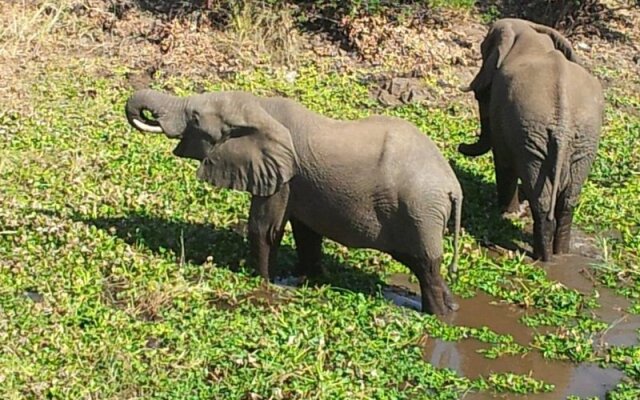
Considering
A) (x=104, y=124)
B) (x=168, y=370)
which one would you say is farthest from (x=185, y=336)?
(x=104, y=124)

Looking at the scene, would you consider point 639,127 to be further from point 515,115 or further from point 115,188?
point 115,188

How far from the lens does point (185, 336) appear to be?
22.0ft

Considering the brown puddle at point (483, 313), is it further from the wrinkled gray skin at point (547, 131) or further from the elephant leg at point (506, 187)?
the elephant leg at point (506, 187)

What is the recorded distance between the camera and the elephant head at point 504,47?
9.14 metres

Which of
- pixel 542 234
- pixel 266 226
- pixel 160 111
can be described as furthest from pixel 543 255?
pixel 160 111

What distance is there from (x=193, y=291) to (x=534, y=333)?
219 centimetres

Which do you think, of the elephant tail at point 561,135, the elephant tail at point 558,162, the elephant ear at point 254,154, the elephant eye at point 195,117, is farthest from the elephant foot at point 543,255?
the elephant eye at point 195,117

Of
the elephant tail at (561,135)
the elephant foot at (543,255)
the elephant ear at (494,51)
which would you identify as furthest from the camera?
the elephant ear at (494,51)

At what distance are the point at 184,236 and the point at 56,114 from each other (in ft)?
10.2

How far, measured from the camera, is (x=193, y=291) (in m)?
7.29

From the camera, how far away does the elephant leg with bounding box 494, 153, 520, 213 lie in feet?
29.9

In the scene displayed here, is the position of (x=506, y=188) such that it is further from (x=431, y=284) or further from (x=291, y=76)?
(x=291, y=76)

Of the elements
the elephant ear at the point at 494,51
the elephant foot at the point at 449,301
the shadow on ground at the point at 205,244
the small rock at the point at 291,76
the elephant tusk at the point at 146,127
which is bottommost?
the small rock at the point at 291,76

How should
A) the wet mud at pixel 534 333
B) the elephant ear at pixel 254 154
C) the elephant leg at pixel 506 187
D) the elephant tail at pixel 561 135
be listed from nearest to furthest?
the wet mud at pixel 534 333
the elephant ear at pixel 254 154
the elephant tail at pixel 561 135
the elephant leg at pixel 506 187
